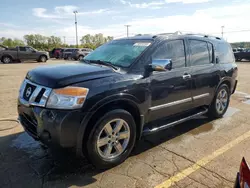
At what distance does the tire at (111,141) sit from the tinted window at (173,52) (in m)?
1.15

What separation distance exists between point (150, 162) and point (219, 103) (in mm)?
2688

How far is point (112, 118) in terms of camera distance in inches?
119

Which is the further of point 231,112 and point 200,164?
point 231,112

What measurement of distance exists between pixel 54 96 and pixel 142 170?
1.50 meters

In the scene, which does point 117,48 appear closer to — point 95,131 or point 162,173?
point 95,131

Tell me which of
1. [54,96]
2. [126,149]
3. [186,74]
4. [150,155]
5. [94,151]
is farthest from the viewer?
[186,74]

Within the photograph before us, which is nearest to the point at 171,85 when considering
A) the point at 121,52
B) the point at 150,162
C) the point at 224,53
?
the point at 121,52

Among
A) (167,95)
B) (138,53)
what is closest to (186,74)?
(167,95)

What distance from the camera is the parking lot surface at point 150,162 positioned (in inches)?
113

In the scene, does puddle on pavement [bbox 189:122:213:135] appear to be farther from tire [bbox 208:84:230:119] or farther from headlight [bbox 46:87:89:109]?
headlight [bbox 46:87:89:109]

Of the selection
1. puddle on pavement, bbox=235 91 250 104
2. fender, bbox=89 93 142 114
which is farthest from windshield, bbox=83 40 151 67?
puddle on pavement, bbox=235 91 250 104

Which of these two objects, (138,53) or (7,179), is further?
(138,53)

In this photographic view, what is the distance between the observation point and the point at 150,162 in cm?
333

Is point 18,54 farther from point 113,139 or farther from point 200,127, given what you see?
point 113,139
